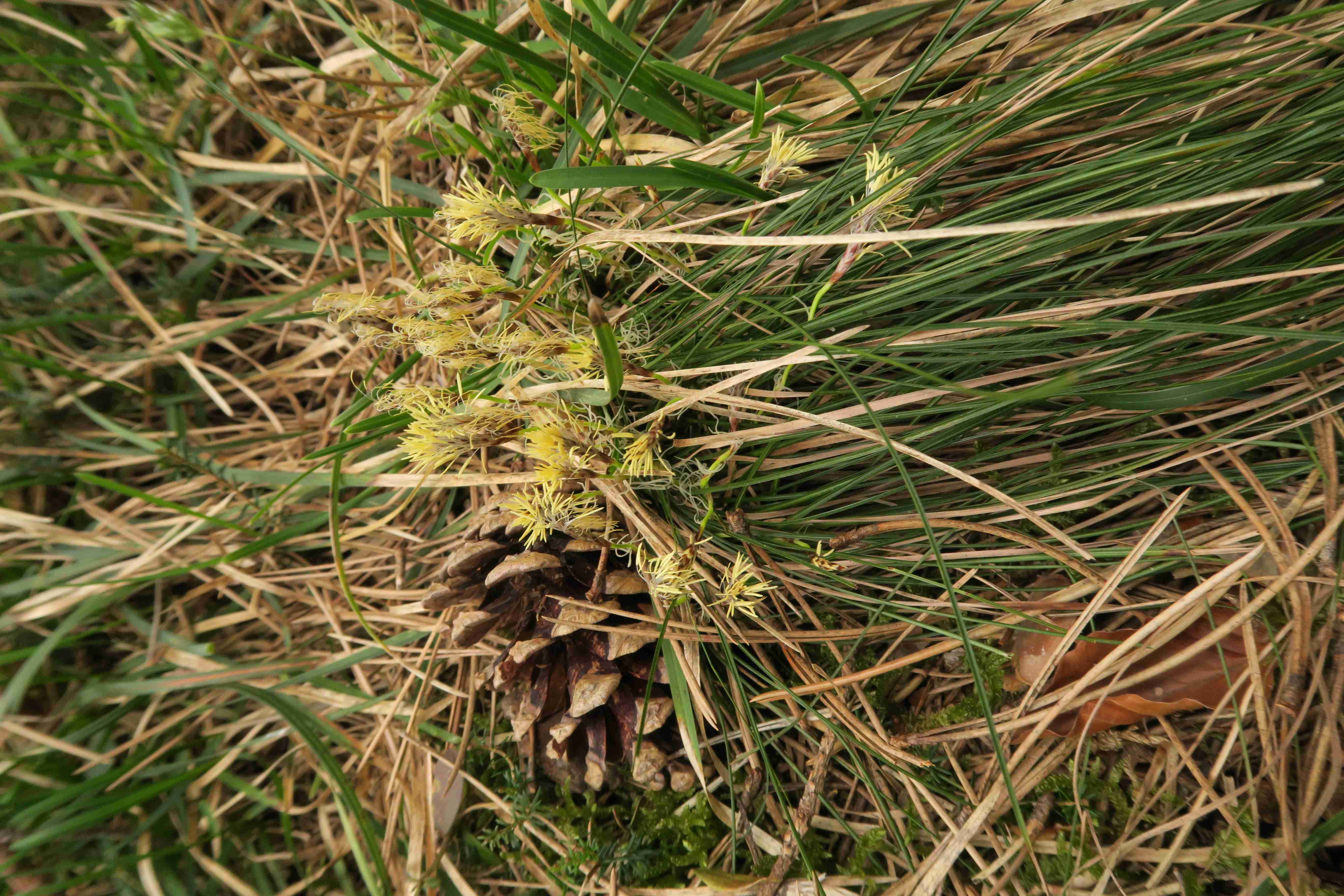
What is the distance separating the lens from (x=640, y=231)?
0.64 meters

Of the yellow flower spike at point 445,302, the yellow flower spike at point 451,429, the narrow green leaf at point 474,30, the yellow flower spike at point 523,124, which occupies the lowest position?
the yellow flower spike at point 451,429

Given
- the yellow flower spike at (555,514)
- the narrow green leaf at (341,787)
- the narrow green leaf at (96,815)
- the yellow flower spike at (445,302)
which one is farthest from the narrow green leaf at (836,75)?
the narrow green leaf at (96,815)

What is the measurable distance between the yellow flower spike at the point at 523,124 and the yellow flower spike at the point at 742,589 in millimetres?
500

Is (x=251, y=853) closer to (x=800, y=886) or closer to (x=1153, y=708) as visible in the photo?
(x=800, y=886)

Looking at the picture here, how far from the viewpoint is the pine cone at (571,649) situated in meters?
0.78

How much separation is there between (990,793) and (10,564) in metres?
1.45

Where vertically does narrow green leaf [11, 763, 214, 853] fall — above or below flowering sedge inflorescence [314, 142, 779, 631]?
below

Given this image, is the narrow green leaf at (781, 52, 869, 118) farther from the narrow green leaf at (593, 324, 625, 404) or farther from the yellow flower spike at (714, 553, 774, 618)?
the yellow flower spike at (714, 553, 774, 618)

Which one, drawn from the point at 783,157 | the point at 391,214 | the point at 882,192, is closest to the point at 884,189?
the point at 882,192

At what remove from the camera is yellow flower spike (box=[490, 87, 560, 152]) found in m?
0.70

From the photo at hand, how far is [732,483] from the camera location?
30.7 inches

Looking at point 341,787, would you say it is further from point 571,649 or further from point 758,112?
point 758,112

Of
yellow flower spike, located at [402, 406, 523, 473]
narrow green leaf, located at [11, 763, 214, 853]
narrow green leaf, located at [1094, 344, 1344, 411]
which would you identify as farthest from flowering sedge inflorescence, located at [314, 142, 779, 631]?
narrow green leaf, located at [11, 763, 214, 853]

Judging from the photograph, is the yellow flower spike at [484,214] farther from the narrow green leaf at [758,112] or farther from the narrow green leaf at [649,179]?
the narrow green leaf at [758,112]
